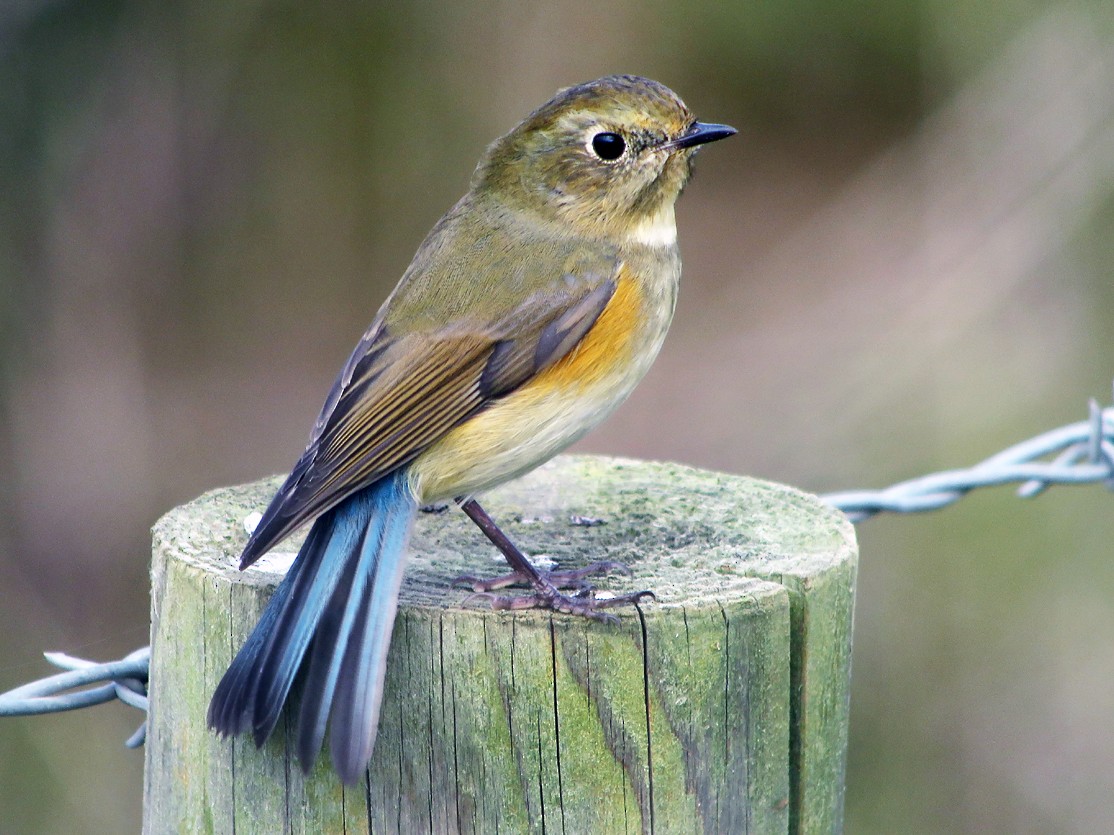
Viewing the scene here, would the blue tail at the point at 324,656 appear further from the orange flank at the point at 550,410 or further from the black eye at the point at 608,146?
the black eye at the point at 608,146

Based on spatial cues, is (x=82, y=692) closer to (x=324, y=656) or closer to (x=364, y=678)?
(x=324, y=656)

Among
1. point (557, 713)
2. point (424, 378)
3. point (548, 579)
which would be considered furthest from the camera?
point (424, 378)

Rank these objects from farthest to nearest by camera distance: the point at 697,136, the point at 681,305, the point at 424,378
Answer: the point at 681,305 < the point at 697,136 < the point at 424,378

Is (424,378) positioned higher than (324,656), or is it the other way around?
(424,378)

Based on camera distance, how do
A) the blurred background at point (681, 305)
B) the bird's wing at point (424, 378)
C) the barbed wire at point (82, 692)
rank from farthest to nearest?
the blurred background at point (681, 305)
the bird's wing at point (424, 378)
the barbed wire at point (82, 692)

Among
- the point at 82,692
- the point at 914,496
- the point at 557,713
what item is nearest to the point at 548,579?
the point at 557,713

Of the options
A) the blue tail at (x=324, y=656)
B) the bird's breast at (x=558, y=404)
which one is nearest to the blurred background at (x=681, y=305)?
the bird's breast at (x=558, y=404)

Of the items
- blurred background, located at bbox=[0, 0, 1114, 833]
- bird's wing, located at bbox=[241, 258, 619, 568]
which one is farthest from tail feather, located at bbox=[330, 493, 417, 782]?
blurred background, located at bbox=[0, 0, 1114, 833]

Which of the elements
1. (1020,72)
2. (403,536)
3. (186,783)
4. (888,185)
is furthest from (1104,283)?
(186,783)
